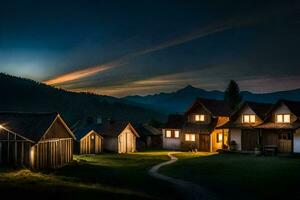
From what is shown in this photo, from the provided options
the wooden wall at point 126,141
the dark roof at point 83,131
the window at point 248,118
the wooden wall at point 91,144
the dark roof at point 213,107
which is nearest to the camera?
the window at point 248,118

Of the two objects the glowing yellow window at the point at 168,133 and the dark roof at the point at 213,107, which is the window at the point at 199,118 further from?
the glowing yellow window at the point at 168,133

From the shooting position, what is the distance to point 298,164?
143ft

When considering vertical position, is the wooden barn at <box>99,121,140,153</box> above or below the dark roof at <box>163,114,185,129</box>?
below

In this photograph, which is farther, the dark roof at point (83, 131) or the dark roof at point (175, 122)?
the dark roof at point (175, 122)

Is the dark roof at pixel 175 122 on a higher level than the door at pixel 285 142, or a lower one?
higher

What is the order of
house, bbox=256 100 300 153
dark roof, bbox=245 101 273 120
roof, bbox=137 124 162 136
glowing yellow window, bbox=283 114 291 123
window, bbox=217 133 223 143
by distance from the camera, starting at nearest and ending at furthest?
house, bbox=256 100 300 153, glowing yellow window, bbox=283 114 291 123, dark roof, bbox=245 101 273 120, window, bbox=217 133 223 143, roof, bbox=137 124 162 136

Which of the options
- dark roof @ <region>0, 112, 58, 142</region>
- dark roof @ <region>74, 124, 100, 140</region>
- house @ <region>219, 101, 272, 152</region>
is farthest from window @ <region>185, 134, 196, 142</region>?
dark roof @ <region>0, 112, 58, 142</region>

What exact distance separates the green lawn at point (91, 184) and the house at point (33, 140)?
1.89 m

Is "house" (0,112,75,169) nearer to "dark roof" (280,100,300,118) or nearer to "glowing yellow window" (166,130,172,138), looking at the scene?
"dark roof" (280,100,300,118)

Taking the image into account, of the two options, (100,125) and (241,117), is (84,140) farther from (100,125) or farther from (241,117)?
(241,117)

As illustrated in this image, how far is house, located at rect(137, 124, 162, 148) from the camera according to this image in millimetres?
85000

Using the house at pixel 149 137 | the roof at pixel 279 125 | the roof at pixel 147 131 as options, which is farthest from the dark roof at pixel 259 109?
the roof at pixel 147 131

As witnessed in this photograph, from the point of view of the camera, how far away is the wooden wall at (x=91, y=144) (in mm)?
66806

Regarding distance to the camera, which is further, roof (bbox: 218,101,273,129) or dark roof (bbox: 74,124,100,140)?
dark roof (bbox: 74,124,100,140)
